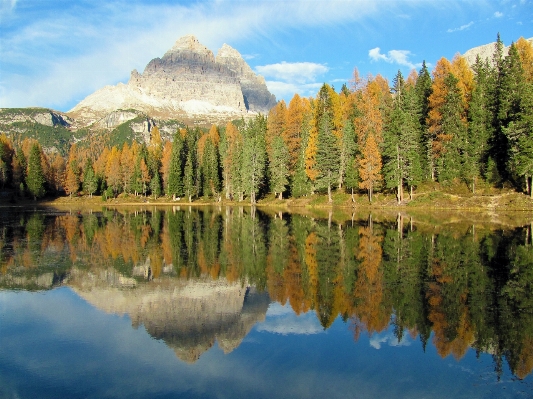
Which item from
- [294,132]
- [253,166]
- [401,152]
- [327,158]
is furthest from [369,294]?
[294,132]

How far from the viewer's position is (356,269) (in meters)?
23.2

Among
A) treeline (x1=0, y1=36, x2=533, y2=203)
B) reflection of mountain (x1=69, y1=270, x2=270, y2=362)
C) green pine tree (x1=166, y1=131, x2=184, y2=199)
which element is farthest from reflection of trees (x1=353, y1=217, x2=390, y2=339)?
green pine tree (x1=166, y1=131, x2=184, y2=199)

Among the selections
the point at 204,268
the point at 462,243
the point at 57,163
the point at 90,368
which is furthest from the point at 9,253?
the point at 57,163

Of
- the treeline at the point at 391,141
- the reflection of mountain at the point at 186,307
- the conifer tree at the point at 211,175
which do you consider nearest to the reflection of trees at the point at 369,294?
the reflection of mountain at the point at 186,307

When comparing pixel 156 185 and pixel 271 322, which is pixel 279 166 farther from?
pixel 271 322

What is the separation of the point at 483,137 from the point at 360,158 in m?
19.6

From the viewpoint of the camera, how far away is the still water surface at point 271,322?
11016 millimetres

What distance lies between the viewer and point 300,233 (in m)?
38.8

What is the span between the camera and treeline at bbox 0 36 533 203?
63406 mm

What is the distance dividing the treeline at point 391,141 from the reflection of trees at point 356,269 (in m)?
28.2

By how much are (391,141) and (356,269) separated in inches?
1953

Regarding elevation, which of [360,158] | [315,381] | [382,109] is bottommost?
[315,381]

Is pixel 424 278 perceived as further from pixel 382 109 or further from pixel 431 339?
pixel 382 109

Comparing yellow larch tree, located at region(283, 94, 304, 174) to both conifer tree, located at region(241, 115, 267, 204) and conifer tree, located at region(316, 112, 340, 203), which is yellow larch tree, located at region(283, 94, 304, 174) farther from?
conifer tree, located at region(316, 112, 340, 203)
